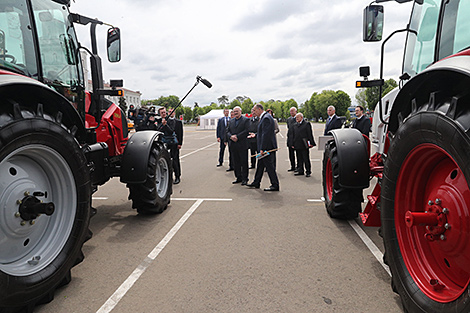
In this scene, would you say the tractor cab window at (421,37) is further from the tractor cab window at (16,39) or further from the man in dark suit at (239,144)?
the man in dark suit at (239,144)

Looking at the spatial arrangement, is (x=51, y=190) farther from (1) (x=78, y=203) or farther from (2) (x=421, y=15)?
(2) (x=421, y=15)

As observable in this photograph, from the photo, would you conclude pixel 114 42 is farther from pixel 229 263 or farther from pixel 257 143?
pixel 257 143

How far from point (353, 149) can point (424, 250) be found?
2.02 meters

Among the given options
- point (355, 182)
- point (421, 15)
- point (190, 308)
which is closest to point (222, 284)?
point (190, 308)

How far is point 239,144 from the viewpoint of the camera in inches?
300

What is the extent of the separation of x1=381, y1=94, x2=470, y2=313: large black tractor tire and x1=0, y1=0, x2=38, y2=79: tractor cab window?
322 cm

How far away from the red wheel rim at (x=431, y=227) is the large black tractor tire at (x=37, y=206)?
8.68ft

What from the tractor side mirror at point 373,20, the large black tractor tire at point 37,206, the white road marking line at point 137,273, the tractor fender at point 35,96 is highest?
the tractor side mirror at point 373,20

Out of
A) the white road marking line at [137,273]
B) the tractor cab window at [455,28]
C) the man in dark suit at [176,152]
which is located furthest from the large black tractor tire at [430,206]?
the man in dark suit at [176,152]

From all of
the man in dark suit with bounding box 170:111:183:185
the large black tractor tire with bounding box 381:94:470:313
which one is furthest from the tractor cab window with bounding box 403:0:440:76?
the man in dark suit with bounding box 170:111:183:185

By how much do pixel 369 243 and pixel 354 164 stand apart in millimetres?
978

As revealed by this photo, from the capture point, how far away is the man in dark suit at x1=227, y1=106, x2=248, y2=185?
7.60 metres

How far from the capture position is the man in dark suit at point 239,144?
24.9ft

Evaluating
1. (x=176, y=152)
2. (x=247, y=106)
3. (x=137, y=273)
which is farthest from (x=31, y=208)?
(x=247, y=106)
